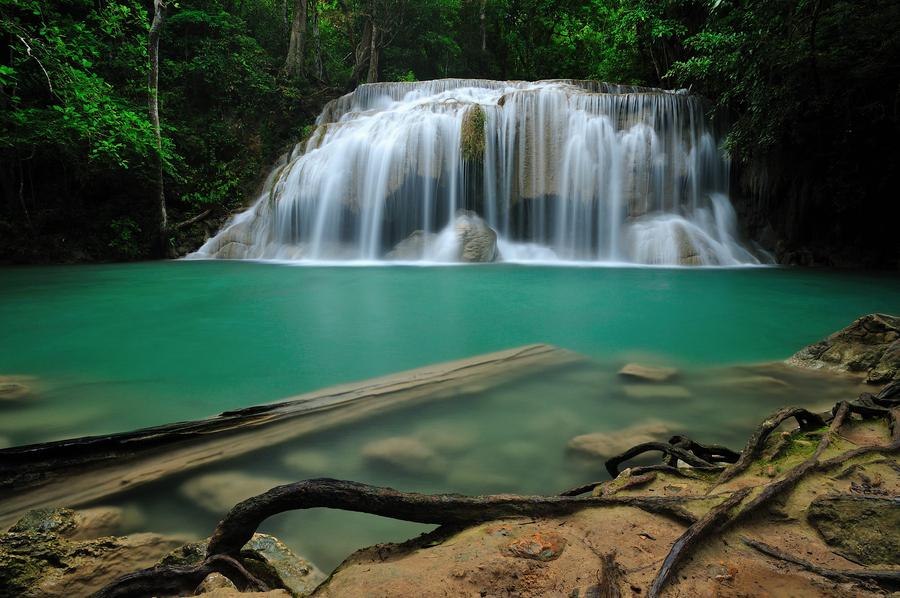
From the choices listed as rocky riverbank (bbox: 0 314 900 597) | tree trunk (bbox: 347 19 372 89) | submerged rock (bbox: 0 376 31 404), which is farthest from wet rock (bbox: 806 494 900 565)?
tree trunk (bbox: 347 19 372 89)

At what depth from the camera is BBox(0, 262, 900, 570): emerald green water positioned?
208cm

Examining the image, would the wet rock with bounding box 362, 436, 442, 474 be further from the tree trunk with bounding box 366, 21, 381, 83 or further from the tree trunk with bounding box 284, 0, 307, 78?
the tree trunk with bounding box 366, 21, 381, 83

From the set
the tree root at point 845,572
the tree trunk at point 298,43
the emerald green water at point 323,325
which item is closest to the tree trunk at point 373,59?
the tree trunk at point 298,43

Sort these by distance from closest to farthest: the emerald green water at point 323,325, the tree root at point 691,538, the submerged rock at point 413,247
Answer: the tree root at point 691,538, the emerald green water at point 323,325, the submerged rock at point 413,247

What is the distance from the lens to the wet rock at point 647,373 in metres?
3.48

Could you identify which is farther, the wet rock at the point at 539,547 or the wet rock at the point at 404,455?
the wet rock at the point at 404,455

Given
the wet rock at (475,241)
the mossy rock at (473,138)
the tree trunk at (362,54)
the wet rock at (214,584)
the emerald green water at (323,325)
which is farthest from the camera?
the tree trunk at (362,54)

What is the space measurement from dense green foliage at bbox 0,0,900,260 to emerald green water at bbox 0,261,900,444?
9.82 feet

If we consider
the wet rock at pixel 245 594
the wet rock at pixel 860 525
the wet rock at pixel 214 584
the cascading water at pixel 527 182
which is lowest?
the wet rock at pixel 214 584

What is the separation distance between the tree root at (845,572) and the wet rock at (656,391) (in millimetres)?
2037

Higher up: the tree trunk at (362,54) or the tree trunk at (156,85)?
the tree trunk at (362,54)

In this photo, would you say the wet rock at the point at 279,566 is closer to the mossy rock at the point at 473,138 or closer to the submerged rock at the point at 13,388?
the submerged rock at the point at 13,388

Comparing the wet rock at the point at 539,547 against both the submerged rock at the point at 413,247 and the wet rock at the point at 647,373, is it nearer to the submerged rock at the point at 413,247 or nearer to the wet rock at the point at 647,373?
the wet rock at the point at 647,373

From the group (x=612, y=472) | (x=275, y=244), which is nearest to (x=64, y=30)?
(x=275, y=244)
